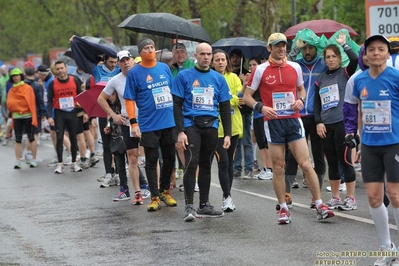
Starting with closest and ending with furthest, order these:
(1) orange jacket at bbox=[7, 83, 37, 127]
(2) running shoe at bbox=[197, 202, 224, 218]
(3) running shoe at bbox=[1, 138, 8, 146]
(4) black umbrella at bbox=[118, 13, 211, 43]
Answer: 1. (2) running shoe at bbox=[197, 202, 224, 218]
2. (4) black umbrella at bbox=[118, 13, 211, 43]
3. (1) orange jacket at bbox=[7, 83, 37, 127]
4. (3) running shoe at bbox=[1, 138, 8, 146]

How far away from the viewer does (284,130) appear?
35.6 ft

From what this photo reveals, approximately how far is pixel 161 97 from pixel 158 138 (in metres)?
0.52

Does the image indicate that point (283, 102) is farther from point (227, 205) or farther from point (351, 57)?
point (227, 205)

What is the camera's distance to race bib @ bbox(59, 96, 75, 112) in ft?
Result: 60.2

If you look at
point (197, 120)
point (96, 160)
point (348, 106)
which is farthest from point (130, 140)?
point (96, 160)

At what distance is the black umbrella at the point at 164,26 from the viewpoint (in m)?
15.4

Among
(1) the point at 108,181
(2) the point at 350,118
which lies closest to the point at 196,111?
(2) the point at 350,118

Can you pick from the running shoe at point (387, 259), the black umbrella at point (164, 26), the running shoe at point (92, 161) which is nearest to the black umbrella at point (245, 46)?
the black umbrella at point (164, 26)

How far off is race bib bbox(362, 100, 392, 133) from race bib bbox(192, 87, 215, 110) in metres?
3.21

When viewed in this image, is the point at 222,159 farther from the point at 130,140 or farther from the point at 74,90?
the point at 74,90

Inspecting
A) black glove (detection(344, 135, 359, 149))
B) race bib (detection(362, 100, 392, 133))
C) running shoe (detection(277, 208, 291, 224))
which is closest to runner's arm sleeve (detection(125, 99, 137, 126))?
running shoe (detection(277, 208, 291, 224))

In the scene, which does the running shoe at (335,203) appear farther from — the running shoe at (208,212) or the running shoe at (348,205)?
the running shoe at (208,212)

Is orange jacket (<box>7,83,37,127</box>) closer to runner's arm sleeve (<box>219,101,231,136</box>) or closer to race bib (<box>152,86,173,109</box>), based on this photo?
race bib (<box>152,86,173,109</box>)

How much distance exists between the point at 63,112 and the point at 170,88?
6.41 metres
